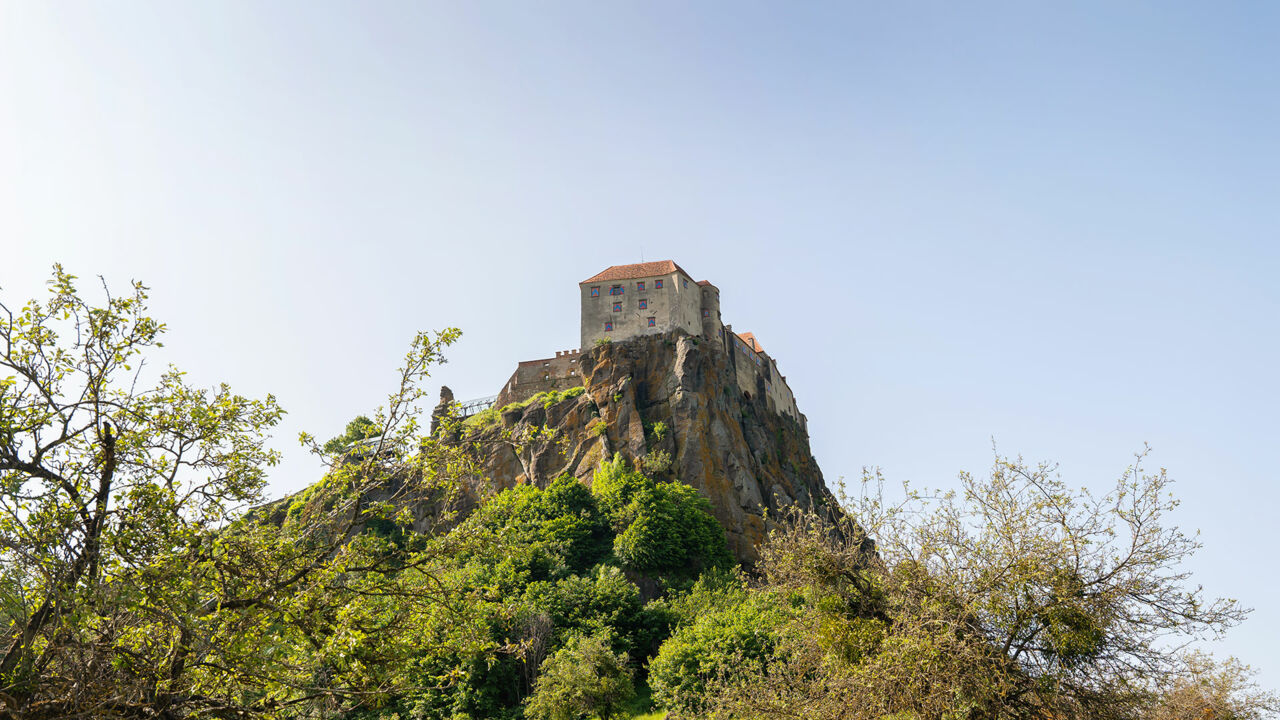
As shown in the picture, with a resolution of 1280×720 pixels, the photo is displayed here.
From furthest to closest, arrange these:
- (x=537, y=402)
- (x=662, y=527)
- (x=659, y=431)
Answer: (x=537, y=402), (x=659, y=431), (x=662, y=527)

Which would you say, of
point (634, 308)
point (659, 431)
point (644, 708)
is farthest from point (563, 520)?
point (634, 308)

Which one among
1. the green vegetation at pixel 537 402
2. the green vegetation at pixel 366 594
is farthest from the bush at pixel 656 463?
the green vegetation at pixel 366 594

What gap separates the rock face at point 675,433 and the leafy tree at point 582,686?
20.5 meters

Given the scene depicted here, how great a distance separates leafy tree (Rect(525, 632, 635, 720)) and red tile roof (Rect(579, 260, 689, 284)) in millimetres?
42413

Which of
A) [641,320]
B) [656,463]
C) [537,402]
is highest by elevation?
[641,320]

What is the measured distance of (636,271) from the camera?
83.4 m

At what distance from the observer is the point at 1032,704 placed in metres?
16.7

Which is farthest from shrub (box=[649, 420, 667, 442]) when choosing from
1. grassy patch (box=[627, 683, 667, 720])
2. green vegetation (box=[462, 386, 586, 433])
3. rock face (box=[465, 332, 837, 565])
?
grassy patch (box=[627, 683, 667, 720])

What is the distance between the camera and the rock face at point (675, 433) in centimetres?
6775

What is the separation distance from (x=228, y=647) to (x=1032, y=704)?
1447cm

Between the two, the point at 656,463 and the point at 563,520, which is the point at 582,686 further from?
the point at 656,463

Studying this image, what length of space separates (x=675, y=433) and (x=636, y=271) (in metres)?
20.2

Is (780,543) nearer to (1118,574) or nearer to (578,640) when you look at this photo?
(1118,574)

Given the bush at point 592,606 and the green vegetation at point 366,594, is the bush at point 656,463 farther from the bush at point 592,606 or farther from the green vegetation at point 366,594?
the green vegetation at point 366,594
